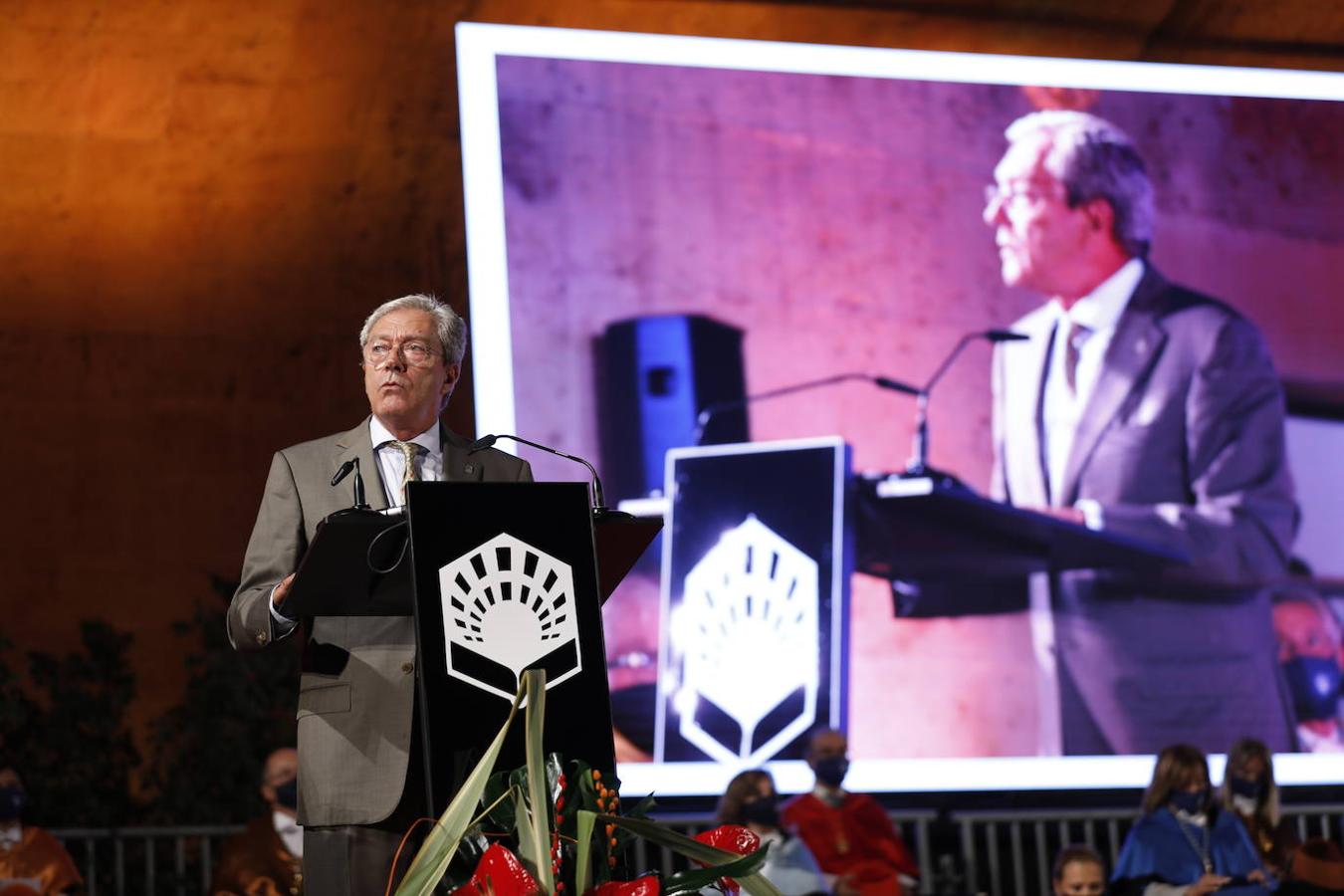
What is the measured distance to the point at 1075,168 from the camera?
20.9 ft

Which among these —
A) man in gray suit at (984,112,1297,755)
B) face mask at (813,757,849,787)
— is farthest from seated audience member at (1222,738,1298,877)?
face mask at (813,757,849,787)

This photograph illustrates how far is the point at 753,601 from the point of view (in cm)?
581

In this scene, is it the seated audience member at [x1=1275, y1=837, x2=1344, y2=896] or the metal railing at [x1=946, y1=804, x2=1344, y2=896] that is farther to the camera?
the metal railing at [x1=946, y1=804, x2=1344, y2=896]

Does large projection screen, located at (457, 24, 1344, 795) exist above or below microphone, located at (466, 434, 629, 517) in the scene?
above

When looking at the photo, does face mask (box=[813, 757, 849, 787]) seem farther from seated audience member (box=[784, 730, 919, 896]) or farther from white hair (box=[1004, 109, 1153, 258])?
white hair (box=[1004, 109, 1153, 258])

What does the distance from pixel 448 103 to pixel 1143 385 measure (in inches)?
123

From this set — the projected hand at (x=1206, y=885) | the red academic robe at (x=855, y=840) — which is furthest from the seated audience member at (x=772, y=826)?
the projected hand at (x=1206, y=885)

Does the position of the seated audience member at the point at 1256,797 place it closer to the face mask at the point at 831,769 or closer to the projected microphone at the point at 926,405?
the face mask at the point at 831,769

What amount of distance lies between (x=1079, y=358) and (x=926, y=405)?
61 cm

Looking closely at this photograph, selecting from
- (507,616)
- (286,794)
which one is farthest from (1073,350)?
(507,616)

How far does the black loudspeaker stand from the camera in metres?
5.82

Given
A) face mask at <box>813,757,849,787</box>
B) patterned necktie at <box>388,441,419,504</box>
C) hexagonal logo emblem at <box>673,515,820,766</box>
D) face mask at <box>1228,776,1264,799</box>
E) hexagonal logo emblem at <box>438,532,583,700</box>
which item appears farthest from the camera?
hexagonal logo emblem at <box>673,515,820,766</box>

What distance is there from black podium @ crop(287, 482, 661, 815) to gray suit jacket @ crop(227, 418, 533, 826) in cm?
9

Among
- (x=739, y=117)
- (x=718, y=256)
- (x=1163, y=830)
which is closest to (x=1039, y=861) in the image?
(x=1163, y=830)
